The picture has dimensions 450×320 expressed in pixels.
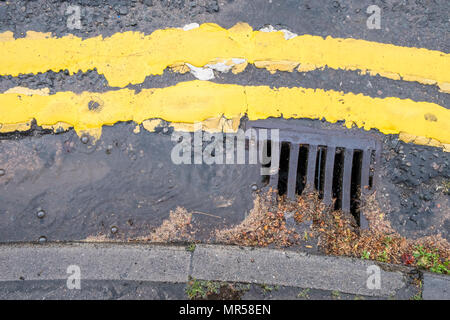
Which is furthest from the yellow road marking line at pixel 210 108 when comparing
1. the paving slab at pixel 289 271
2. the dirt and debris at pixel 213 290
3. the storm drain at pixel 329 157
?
the dirt and debris at pixel 213 290

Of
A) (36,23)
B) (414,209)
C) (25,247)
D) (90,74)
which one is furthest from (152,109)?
(414,209)

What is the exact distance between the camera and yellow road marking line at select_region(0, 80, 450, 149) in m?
2.61

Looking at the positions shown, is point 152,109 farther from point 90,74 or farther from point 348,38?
point 348,38

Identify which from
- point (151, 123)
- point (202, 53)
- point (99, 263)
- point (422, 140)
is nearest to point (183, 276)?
point (99, 263)

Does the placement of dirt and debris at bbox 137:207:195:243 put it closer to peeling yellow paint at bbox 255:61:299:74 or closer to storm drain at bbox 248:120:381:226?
storm drain at bbox 248:120:381:226

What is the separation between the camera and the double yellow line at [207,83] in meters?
2.62

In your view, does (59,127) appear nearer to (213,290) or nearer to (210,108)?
(210,108)

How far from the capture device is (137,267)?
2.41 metres

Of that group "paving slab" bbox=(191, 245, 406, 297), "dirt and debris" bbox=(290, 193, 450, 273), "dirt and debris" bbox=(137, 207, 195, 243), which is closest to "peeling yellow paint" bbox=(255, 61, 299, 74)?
"dirt and debris" bbox=(290, 193, 450, 273)

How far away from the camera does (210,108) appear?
2619mm

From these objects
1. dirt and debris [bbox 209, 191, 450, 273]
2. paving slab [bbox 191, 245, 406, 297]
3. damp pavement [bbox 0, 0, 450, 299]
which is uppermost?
damp pavement [bbox 0, 0, 450, 299]

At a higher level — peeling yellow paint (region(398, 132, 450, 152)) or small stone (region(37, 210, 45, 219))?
peeling yellow paint (region(398, 132, 450, 152))

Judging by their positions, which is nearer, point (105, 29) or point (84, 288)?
point (84, 288)
